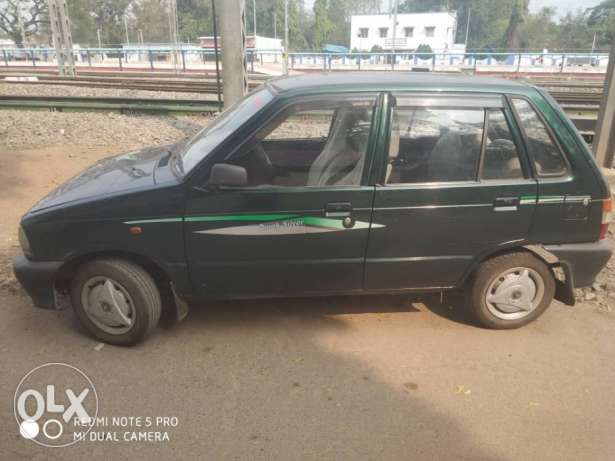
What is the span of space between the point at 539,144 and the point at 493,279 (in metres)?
1.02

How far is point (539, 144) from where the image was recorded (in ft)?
11.2

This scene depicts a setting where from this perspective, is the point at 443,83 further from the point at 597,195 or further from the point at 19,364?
the point at 19,364

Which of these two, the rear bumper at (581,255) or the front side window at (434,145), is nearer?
the front side window at (434,145)

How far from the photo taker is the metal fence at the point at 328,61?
3098 cm

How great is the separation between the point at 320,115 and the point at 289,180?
0.52 meters

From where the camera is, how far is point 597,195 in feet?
11.3

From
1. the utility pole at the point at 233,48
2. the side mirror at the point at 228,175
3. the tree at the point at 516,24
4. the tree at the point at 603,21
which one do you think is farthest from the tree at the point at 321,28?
the side mirror at the point at 228,175

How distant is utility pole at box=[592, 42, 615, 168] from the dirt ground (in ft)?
13.0

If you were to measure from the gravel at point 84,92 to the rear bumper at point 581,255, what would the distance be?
13.8 metres

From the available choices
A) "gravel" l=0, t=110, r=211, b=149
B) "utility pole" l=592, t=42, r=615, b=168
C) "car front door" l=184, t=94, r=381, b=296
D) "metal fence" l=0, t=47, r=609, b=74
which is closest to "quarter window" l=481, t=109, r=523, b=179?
"car front door" l=184, t=94, r=381, b=296

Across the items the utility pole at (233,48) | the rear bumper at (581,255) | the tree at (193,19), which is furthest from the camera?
the tree at (193,19)

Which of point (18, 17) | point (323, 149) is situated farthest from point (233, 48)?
point (18, 17)

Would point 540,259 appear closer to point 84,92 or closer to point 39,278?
point 39,278

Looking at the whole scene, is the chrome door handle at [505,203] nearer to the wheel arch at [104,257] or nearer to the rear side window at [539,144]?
the rear side window at [539,144]
